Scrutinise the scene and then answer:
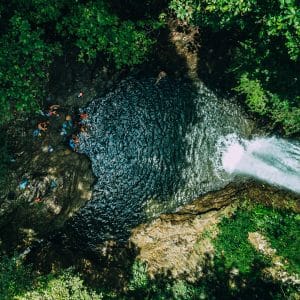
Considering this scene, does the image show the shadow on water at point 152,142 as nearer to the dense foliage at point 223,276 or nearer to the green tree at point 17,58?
the dense foliage at point 223,276

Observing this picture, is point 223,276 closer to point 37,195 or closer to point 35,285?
point 35,285

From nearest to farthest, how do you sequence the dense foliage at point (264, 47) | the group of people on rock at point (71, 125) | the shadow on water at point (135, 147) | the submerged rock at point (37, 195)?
the dense foliage at point (264, 47) < the submerged rock at point (37, 195) < the group of people on rock at point (71, 125) < the shadow on water at point (135, 147)

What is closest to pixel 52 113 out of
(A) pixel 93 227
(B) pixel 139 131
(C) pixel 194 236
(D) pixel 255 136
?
(B) pixel 139 131

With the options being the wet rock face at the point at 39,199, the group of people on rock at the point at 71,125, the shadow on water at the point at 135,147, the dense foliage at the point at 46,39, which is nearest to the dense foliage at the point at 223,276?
the wet rock face at the point at 39,199

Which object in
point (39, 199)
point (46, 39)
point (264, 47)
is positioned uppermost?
point (264, 47)

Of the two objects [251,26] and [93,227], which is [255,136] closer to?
[251,26]

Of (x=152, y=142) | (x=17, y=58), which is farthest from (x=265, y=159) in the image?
(x=17, y=58)

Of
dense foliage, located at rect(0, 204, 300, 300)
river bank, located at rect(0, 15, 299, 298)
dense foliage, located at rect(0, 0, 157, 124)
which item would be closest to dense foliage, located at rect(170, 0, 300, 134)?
dense foliage, located at rect(0, 0, 157, 124)
